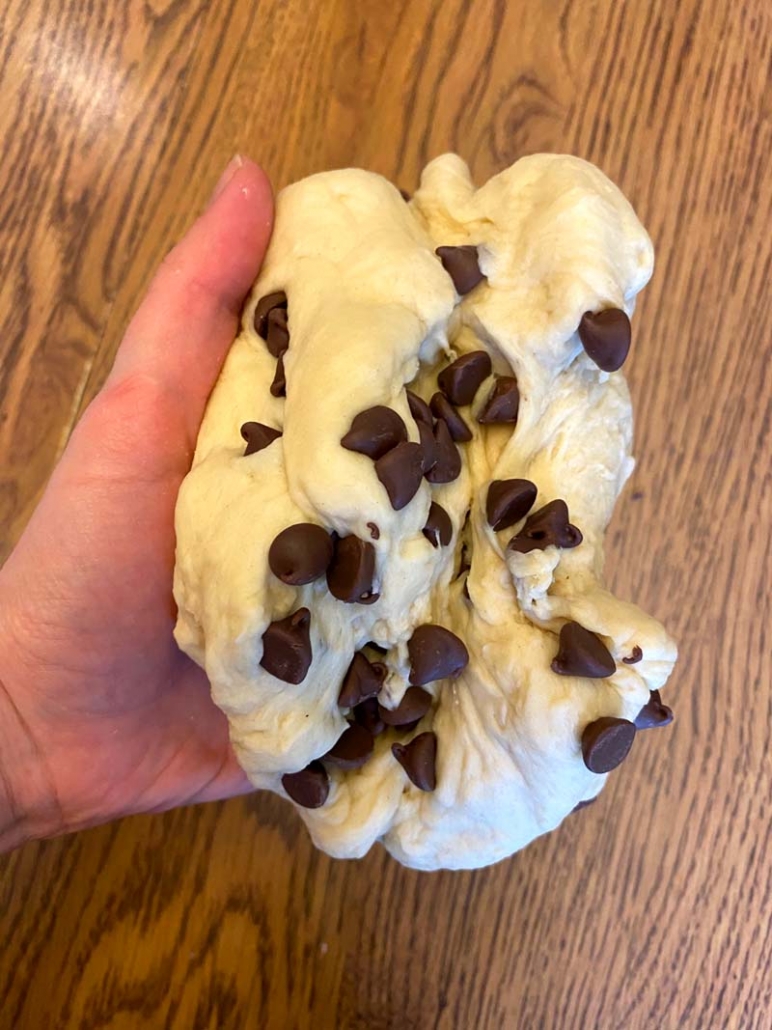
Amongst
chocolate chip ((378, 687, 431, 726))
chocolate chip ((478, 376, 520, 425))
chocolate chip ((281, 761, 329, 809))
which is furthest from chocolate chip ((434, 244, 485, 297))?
chocolate chip ((281, 761, 329, 809))

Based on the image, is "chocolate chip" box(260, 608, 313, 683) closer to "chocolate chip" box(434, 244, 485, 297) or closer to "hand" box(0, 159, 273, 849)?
A: "hand" box(0, 159, 273, 849)

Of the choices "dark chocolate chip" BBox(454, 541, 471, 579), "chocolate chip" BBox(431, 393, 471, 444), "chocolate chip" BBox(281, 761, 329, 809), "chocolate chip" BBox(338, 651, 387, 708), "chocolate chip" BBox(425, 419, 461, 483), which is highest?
"chocolate chip" BBox(431, 393, 471, 444)

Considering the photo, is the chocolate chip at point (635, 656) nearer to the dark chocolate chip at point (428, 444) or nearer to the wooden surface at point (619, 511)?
the dark chocolate chip at point (428, 444)

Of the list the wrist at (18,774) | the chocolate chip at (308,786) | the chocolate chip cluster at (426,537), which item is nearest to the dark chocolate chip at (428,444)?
the chocolate chip cluster at (426,537)

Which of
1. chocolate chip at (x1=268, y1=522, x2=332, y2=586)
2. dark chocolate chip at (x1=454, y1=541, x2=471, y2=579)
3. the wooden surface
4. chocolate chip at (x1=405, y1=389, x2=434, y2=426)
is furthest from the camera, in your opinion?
the wooden surface

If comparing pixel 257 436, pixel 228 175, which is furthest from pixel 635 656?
pixel 228 175
